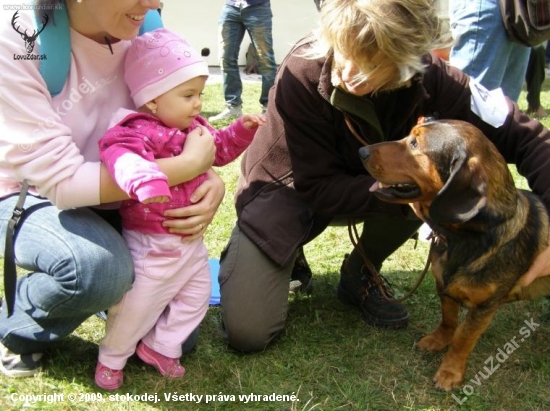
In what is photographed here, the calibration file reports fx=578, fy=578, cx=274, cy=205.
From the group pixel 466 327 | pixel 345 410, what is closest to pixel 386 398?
pixel 345 410

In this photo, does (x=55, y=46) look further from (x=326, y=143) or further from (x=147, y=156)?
(x=326, y=143)

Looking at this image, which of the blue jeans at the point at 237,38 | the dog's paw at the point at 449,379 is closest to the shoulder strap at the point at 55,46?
the dog's paw at the point at 449,379

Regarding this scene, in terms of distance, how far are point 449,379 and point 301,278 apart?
1.09 meters

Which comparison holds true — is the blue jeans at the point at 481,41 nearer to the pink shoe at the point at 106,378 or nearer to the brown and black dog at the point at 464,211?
the brown and black dog at the point at 464,211

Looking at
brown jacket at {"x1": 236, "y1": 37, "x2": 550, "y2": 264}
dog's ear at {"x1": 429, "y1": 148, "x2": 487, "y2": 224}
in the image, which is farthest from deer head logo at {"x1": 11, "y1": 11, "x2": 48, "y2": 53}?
dog's ear at {"x1": 429, "y1": 148, "x2": 487, "y2": 224}

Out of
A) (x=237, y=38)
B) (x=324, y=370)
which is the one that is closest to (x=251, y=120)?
(x=324, y=370)

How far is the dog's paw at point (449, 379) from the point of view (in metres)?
2.64

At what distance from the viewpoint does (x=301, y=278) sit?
3.45 meters

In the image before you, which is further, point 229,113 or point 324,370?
point 229,113

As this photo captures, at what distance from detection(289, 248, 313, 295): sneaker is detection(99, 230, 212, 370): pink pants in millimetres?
895

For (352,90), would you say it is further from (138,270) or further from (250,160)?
(138,270)

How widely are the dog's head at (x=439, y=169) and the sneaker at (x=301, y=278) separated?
104 cm

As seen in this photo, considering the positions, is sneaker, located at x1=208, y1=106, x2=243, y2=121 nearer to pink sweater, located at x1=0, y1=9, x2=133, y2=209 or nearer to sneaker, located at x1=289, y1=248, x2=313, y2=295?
sneaker, located at x1=289, y1=248, x2=313, y2=295

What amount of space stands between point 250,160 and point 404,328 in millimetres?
1230
